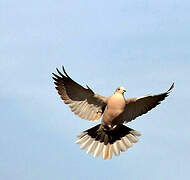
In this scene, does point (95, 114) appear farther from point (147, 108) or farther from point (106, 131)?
point (147, 108)

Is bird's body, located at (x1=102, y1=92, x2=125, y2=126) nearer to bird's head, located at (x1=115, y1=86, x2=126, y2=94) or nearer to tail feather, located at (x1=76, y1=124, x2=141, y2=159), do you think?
bird's head, located at (x1=115, y1=86, x2=126, y2=94)

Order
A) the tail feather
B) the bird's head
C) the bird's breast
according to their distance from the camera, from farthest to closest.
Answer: the tail feather < the bird's head < the bird's breast

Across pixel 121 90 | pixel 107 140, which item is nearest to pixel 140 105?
pixel 121 90

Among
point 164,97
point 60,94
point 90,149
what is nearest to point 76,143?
point 90,149

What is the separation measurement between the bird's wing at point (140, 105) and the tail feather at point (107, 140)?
41 cm

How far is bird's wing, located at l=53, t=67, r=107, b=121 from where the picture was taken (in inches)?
496

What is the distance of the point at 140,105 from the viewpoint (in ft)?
42.1

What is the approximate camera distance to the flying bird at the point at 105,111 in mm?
12375

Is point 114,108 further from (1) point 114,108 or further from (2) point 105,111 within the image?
(2) point 105,111

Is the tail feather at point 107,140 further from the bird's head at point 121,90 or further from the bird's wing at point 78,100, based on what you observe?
the bird's head at point 121,90

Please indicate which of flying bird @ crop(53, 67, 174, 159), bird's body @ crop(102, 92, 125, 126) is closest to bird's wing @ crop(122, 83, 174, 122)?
flying bird @ crop(53, 67, 174, 159)

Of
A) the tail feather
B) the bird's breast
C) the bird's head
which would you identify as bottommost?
the tail feather

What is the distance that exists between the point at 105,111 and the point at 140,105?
103 cm

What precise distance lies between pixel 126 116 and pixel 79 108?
1.24 meters
